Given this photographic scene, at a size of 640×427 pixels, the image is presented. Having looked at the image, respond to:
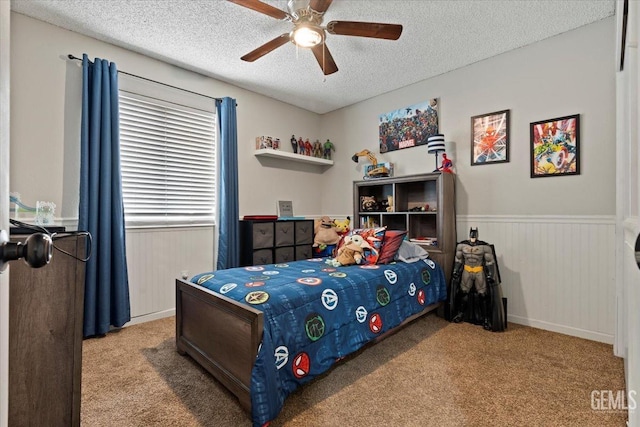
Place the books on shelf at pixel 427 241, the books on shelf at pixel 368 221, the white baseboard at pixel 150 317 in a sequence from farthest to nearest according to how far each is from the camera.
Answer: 1. the books on shelf at pixel 368 221
2. the books on shelf at pixel 427 241
3. the white baseboard at pixel 150 317

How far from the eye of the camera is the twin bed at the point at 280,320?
159 cm

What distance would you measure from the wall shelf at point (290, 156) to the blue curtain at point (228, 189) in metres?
0.40

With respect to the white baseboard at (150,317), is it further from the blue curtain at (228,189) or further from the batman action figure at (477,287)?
the batman action figure at (477,287)

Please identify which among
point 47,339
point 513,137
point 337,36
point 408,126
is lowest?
point 47,339

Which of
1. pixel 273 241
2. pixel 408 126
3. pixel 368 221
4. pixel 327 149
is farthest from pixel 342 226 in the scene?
pixel 408 126

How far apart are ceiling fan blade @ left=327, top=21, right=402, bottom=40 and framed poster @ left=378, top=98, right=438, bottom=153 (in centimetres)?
162

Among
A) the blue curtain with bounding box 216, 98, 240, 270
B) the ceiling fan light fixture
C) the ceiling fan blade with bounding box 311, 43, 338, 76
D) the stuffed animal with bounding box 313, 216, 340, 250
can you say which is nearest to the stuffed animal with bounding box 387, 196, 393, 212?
the stuffed animal with bounding box 313, 216, 340, 250

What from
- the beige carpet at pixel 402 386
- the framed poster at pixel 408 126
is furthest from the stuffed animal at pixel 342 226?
the beige carpet at pixel 402 386

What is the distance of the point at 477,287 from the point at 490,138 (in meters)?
1.51

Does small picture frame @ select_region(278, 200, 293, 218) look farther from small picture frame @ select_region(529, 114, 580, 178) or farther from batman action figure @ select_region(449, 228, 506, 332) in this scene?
small picture frame @ select_region(529, 114, 580, 178)

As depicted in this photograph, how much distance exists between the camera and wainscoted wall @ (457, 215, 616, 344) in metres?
2.53

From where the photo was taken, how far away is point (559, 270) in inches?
108

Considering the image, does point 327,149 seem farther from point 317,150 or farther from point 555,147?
point 555,147

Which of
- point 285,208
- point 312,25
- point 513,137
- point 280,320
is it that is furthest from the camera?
point 285,208
